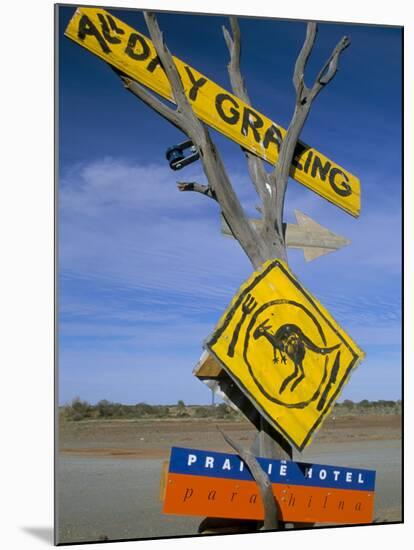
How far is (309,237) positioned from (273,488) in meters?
1.44

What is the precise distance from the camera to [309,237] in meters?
6.80

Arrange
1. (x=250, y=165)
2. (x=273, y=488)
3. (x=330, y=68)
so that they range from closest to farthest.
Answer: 1. (x=273, y=488)
2. (x=250, y=165)
3. (x=330, y=68)

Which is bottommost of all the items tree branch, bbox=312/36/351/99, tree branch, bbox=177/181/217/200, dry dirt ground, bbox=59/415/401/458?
dry dirt ground, bbox=59/415/401/458

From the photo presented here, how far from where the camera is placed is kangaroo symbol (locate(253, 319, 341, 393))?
648cm

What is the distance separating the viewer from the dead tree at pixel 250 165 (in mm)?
6430

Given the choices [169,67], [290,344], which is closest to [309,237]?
[290,344]

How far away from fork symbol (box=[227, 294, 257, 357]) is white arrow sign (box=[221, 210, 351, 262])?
490 millimetres

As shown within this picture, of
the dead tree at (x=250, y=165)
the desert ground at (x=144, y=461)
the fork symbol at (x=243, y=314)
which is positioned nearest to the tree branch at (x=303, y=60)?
the dead tree at (x=250, y=165)

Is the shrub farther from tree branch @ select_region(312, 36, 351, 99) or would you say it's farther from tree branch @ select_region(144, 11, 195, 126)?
tree branch @ select_region(312, 36, 351, 99)

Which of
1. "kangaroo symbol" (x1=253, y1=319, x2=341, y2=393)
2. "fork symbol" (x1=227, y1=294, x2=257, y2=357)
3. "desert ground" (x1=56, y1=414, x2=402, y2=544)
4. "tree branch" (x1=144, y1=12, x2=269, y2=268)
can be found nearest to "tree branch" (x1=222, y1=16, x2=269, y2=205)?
"tree branch" (x1=144, y1=12, x2=269, y2=268)

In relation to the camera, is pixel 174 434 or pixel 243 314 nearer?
pixel 243 314

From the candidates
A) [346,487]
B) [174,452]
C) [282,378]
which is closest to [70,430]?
[174,452]

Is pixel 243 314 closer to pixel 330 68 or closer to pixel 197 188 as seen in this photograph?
pixel 197 188

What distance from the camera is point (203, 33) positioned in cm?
661
